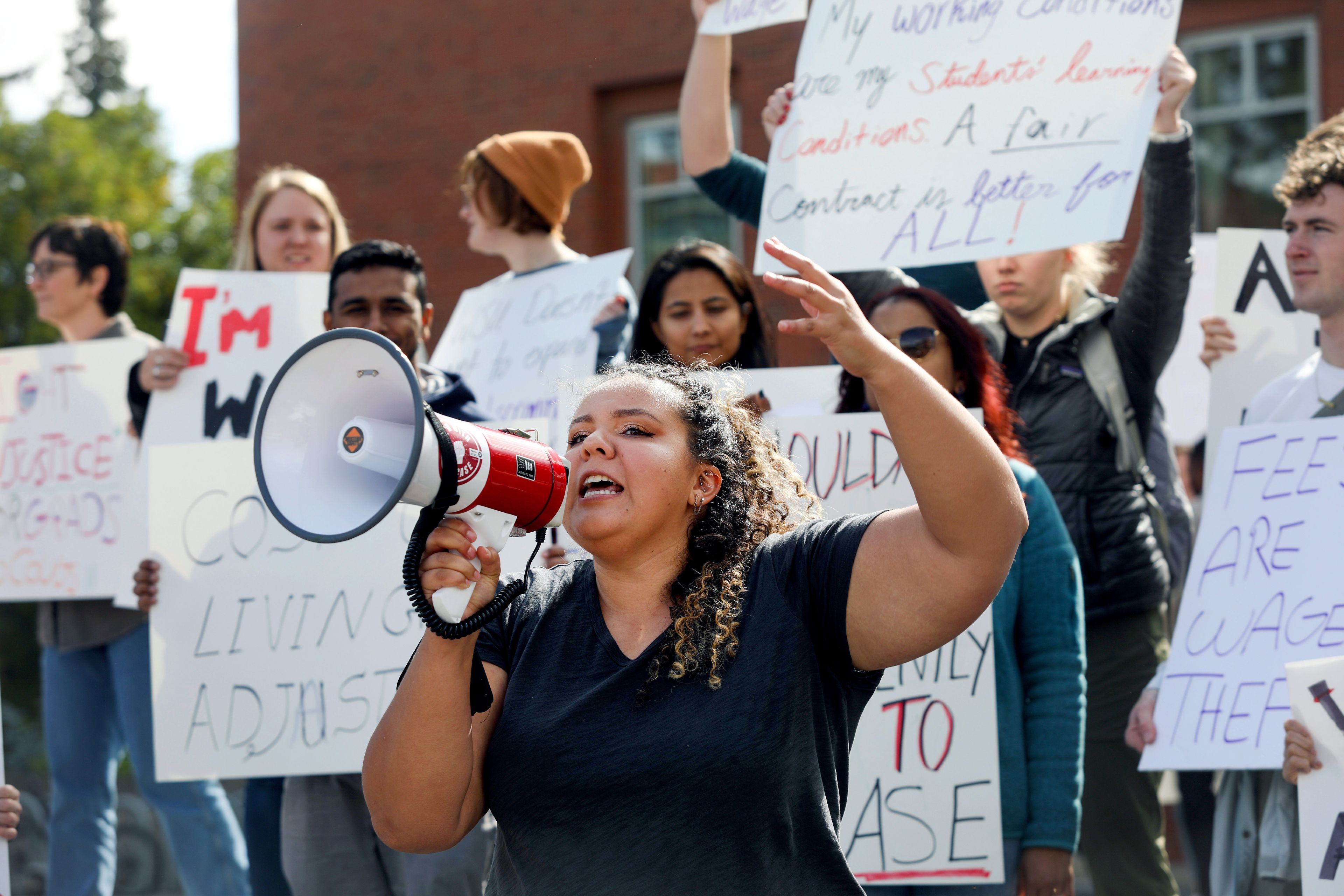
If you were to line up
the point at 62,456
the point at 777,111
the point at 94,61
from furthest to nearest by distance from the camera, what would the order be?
1. the point at 94,61
2. the point at 62,456
3. the point at 777,111

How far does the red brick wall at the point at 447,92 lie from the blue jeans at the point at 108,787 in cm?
528

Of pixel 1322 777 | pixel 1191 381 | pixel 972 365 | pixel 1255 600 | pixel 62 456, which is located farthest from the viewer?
pixel 1191 381

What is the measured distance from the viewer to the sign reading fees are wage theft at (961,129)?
346 centimetres

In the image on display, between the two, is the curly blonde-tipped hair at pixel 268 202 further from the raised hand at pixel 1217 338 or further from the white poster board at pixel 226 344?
the raised hand at pixel 1217 338

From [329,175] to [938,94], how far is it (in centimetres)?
799

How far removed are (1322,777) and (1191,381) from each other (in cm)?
265

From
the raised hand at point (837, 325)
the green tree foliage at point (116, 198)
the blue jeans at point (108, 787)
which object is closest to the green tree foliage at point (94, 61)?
the green tree foliage at point (116, 198)

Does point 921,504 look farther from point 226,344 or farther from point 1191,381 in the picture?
point 1191,381

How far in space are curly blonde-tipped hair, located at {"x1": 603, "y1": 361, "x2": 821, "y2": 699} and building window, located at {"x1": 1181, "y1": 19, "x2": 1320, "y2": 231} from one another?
677 cm

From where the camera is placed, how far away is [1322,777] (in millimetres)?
2602

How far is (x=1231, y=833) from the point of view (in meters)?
3.02

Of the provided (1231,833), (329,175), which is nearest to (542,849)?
(1231,833)

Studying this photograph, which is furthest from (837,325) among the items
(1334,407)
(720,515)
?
(1334,407)

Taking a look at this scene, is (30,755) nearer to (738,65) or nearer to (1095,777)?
(738,65)
